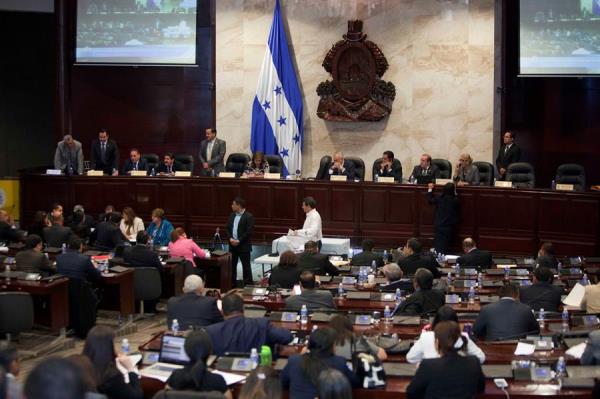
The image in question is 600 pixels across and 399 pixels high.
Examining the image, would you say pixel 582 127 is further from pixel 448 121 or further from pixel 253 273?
pixel 253 273

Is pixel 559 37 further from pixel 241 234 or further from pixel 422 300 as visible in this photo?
pixel 422 300

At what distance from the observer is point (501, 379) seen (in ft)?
23.2

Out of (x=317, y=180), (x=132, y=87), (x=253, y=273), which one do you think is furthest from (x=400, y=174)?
(x=132, y=87)

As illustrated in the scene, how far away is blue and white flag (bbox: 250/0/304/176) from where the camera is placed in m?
19.8

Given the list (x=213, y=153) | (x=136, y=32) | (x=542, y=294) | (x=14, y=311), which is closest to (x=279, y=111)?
(x=213, y=153)

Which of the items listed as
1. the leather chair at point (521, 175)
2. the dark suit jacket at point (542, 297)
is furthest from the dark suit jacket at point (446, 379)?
the leather chair at point (521, 175)

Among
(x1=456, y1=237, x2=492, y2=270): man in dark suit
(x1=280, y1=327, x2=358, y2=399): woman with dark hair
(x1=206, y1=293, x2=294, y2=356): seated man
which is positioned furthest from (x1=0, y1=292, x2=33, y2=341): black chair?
(x1=456, y1=237, x2=492, y2=270): man in dark suit

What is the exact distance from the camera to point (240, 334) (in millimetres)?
7902

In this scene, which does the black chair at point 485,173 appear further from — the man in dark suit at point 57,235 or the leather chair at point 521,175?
the man in dark suit at point 57,235

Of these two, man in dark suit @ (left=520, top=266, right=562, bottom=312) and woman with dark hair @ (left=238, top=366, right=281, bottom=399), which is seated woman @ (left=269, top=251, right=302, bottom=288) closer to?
man in dark suit @ (left=520, top=266, right=562, bottom=312)

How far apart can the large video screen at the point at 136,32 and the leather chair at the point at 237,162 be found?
2921 millimetres

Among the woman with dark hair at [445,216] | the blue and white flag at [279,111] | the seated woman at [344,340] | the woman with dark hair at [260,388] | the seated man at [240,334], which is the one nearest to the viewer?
the woman with dark hair at [260,388]

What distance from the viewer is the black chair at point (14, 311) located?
10.9 meters

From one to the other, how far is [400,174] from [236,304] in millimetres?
9862
